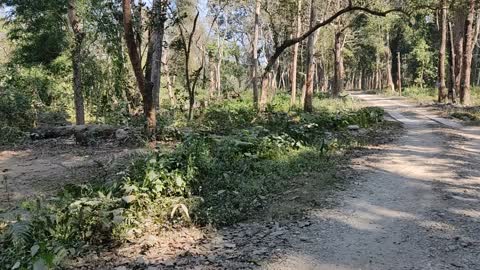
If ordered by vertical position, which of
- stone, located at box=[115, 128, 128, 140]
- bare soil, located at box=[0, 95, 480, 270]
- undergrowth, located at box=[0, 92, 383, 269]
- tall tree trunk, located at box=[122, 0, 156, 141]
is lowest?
bare soil, located at box=[0, 95, 480, 270]

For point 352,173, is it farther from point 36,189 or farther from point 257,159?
point 36,189

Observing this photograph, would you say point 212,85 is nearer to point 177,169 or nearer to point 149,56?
point 149,56

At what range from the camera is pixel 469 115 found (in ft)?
53.3

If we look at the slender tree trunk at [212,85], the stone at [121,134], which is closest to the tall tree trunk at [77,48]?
the stone at [121,134]

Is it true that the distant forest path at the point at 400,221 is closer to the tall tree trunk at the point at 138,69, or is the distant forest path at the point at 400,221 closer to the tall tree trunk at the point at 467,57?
the tall tree trunk at the point at 138,69

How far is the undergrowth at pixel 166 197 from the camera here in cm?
461

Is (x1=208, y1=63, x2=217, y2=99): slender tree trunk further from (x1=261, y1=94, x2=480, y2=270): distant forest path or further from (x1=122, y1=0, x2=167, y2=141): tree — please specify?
(x1=261, y1=94, x2=480, y2=270): distant forest path

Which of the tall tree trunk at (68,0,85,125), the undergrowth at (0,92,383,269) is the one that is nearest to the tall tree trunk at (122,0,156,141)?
the undergrowth at (0,92,383,269)

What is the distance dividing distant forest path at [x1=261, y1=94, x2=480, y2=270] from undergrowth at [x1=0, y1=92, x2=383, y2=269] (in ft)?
3.53

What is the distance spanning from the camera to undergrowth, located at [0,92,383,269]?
15.1 ft

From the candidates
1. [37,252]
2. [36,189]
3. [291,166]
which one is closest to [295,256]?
[37,252]

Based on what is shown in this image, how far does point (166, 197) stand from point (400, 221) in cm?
306

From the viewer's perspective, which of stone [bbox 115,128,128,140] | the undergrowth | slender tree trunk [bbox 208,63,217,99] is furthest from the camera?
slender tree trunk [bbox 208,63,217,99]

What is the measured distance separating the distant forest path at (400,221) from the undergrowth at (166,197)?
1076mm
